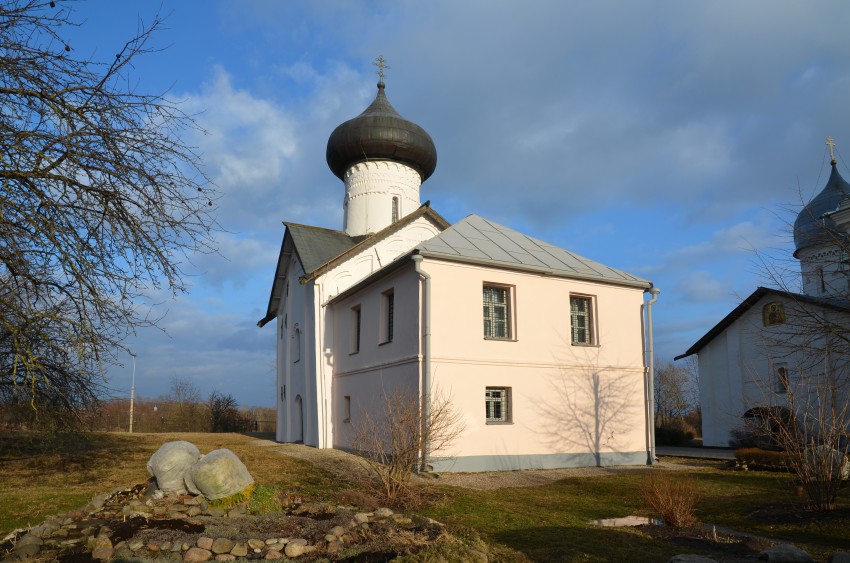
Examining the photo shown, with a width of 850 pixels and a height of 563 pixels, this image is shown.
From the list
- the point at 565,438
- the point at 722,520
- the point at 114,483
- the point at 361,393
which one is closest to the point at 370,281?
the point at 361,393

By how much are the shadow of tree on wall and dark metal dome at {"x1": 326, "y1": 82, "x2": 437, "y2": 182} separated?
35.8ft

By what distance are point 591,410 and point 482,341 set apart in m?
3.89

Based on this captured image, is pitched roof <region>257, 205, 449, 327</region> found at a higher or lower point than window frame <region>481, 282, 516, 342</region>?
higher

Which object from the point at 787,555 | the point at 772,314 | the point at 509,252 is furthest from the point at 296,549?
the point at 772,314

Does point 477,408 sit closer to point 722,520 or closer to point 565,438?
point 565,438

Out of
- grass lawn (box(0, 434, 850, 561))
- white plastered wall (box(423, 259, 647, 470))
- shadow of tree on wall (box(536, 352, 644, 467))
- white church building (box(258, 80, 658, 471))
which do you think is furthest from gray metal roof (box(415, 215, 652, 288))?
grass lawn (box(0, 434, 850, 561))

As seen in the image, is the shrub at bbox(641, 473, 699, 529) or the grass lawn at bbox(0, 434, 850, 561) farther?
the shrub at bbox(641, 473, 699, 529)

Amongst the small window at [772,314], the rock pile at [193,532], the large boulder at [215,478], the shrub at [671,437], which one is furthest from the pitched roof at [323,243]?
the shrub at [671,437]

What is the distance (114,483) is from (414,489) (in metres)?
5.96

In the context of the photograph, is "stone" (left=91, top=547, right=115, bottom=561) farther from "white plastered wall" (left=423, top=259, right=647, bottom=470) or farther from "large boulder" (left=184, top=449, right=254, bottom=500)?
"white plastered wall" (left=423, top=259, right=647, bottom=470)

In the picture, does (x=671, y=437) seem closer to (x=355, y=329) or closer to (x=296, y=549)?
(x=355, y=329)

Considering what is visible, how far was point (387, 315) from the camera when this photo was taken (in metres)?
16.9

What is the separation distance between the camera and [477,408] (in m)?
14.9

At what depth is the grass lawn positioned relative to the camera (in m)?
7.10
